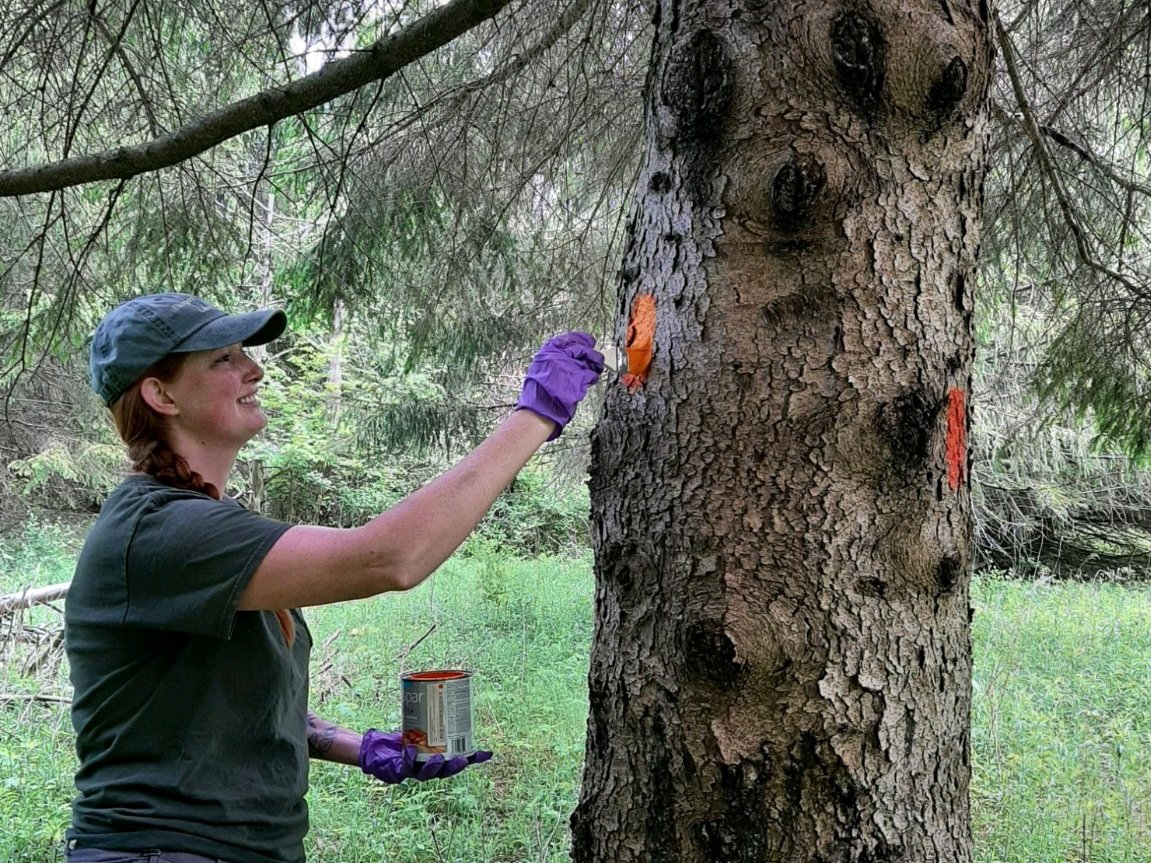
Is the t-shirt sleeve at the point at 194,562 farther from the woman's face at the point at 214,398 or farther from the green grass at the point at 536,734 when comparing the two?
the green grass at the point at 536,734

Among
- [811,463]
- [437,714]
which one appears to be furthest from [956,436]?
[437,714]

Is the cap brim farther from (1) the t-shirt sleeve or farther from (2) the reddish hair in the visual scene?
(1) the t-shirt sleeve

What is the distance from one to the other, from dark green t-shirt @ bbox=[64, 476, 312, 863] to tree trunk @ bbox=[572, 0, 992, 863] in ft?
2.17

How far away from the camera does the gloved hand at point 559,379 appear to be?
5.69 ft

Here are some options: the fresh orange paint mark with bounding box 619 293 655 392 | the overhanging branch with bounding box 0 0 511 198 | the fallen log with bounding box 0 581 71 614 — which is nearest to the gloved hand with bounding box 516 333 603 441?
the fresh orange paint mark with bounding box 619 293 655 392

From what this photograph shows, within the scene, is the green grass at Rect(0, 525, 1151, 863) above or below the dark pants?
below

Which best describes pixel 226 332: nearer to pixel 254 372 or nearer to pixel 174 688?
pixel 254 372

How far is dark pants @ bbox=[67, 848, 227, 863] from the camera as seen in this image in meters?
1.63

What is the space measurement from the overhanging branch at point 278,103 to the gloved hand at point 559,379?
86cm

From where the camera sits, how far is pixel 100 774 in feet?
5.65

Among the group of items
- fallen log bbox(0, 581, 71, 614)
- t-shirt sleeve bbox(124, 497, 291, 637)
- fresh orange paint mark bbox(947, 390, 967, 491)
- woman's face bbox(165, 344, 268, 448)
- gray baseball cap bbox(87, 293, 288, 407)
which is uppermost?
gray baseball cap bbox(87, 293, 288, 407)

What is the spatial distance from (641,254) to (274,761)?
3.89 feet

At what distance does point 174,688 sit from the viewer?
168 cm

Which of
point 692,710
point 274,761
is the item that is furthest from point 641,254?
point 274,761
